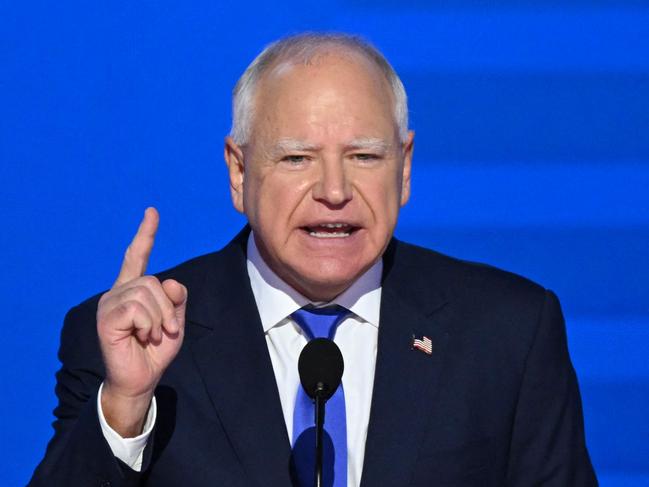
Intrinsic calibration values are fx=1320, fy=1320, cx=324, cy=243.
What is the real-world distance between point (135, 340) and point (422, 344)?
1.85 ft

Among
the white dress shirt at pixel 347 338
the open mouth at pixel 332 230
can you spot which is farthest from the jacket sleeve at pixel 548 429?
the open mouth at pixel 332 230

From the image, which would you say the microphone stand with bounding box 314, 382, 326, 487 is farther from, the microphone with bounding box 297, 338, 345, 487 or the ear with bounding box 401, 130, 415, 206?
the ear with bounding box 401, 130, 415, 206

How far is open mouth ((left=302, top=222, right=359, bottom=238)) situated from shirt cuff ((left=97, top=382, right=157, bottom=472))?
41 cm

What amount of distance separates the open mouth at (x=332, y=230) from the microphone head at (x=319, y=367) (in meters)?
0.40

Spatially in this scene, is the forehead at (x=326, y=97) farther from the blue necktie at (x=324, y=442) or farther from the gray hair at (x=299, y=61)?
the blue necktie at (x=324, y=442)

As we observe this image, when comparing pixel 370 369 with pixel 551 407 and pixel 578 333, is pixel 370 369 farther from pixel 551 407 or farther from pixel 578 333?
pixel 578 333

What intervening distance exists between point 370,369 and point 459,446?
21 centimetres

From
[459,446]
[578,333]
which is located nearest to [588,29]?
A: [578,333]

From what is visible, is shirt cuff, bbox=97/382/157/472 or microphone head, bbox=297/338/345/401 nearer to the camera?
→ microphone head, bbox=297/338/345/401

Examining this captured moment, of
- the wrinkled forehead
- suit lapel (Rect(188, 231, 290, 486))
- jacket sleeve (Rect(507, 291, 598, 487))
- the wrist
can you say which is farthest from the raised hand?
jacket sleeve (Rect(507, 291, 598, 487))

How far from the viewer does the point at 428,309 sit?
2.36 meters

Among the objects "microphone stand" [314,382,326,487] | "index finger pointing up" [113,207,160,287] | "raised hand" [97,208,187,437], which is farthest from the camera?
"index finger pointing up" [113,207,160,287]

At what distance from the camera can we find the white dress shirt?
7.34 feet

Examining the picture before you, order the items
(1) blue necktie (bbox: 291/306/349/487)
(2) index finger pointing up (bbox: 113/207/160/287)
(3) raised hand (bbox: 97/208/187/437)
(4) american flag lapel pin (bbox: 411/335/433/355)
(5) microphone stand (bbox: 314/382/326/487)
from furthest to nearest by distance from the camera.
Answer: (4) american flag lapel pin (bbox: 411/335/433/355), (1) blue necktie (bbox: 291/306/349/487), (2) index finger pointing up (bbox: 113/207/160/287), (3) raised hand (bbox: 97/208/187/437), (5) microphone stand (bbox: 314/382/326/487)
